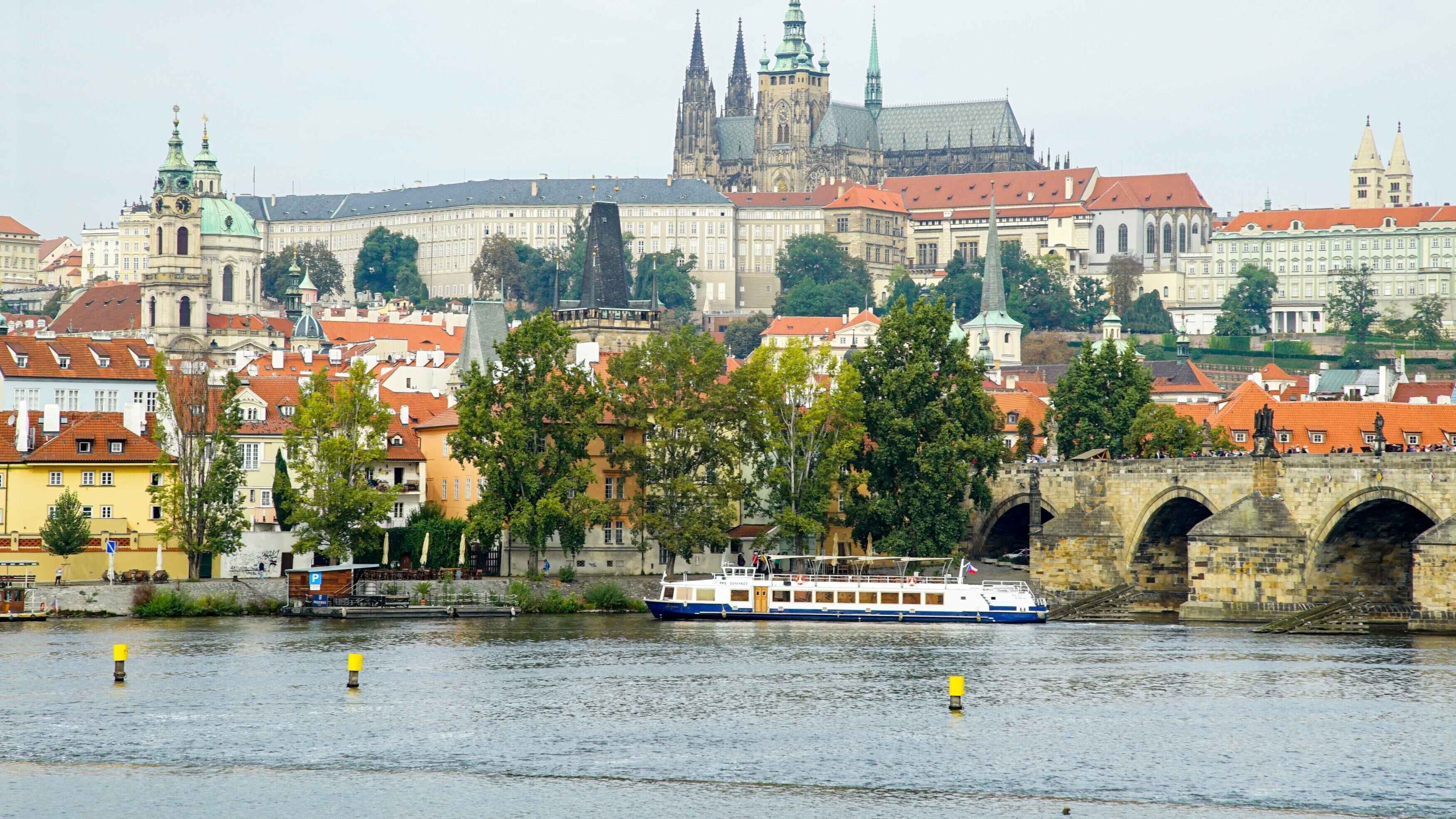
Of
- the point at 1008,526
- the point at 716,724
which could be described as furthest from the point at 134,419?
the point at 716,724

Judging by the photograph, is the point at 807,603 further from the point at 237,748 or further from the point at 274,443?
the point at 237,748

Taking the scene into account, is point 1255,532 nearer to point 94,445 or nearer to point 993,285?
point 94,445

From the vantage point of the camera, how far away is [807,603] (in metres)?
69.1

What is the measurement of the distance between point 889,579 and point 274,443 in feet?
73.7

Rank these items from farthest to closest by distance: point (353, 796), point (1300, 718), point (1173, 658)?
point (1173, 658)
point (1300, 718)
point (353, 796)

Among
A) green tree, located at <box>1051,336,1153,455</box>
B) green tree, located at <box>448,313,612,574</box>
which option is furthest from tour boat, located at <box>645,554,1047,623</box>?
green tree, located at <box>1051,336,1153,455</box>

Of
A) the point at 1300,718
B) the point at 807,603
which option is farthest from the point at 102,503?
the point at 1300,718

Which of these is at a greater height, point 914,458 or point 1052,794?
point 914,458

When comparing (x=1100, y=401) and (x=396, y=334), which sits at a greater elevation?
(x=396, y=334)

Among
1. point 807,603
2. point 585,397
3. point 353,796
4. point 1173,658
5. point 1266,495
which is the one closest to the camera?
point 353,796

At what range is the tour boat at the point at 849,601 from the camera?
68.3m

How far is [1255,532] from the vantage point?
6247cm

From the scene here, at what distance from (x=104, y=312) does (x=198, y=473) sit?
10993 centimetres

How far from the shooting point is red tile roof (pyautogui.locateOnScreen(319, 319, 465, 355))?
524 ft
